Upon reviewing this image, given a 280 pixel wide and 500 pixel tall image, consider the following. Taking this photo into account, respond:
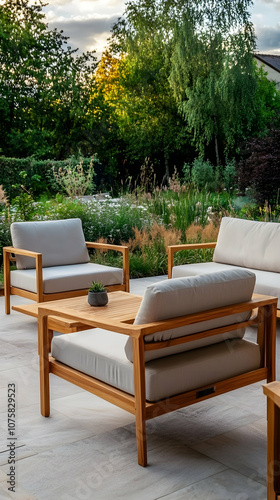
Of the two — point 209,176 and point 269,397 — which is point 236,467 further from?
point 209,176

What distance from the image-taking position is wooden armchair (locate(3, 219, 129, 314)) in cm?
468

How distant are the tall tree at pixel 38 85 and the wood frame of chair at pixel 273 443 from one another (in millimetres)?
16626

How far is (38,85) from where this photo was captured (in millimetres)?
18062

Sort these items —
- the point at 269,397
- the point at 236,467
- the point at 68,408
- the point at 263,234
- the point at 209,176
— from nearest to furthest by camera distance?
the point at 269,397, the point at 236,467, the point at 68,408, the point at 263,234, the point at 209,176

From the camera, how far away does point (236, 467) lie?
7.48 ft

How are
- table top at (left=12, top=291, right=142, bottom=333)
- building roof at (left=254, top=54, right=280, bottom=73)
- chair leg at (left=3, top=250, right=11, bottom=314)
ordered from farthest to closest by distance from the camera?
building roof at (left=254, top=54, right=280, bottom=73) → chair leg at (left=3, top=250, right=11, bottom=314) → table top at (left=12, top=291, right=142, bottom=333)

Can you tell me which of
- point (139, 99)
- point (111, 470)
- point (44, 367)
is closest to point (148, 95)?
point (139, 99)

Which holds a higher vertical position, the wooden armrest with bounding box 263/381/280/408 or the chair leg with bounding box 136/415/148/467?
the wooden armrest with bounding box 263/381/280/408

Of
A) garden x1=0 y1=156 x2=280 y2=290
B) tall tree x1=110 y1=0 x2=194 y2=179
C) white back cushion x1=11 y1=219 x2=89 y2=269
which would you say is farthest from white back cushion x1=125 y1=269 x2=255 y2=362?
tall tree x1=110 y1=0 x2=194 y2=179

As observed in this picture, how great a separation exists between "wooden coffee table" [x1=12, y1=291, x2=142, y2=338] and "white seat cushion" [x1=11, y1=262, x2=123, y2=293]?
3.58 ft

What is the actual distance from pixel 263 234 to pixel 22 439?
3006 millimetres

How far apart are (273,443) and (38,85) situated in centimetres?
1780

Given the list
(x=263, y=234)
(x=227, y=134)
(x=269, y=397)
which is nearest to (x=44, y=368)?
(x=269, y=397)

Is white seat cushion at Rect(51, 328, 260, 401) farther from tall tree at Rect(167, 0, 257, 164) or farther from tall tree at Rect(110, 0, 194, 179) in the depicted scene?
tall tree at Rect(110, 0, 194, 179)
